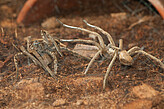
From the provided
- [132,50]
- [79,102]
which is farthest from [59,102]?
[132,50]

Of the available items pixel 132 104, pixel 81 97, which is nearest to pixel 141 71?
pixel 132 104

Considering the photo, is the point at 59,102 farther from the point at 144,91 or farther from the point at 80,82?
the point at 144,91

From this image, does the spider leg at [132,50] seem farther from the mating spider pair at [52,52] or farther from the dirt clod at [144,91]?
the dirt clod at [144,91]

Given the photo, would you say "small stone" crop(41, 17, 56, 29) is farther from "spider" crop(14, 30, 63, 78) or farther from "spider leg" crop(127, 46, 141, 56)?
"spider leg" crop(127, 46, 141, 56)

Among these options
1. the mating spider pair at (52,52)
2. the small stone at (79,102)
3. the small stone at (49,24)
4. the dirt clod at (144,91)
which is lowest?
the small stone at (79,102)

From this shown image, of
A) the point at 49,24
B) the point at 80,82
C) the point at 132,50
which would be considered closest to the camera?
the point at 80,82

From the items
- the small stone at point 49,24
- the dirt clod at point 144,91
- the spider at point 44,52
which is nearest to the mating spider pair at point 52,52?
the spider at point 44,52

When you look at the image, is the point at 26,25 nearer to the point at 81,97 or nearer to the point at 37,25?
the point at 37,25

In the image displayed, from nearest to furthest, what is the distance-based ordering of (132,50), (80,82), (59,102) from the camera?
(59,102) < (80,82) < (132,50)
